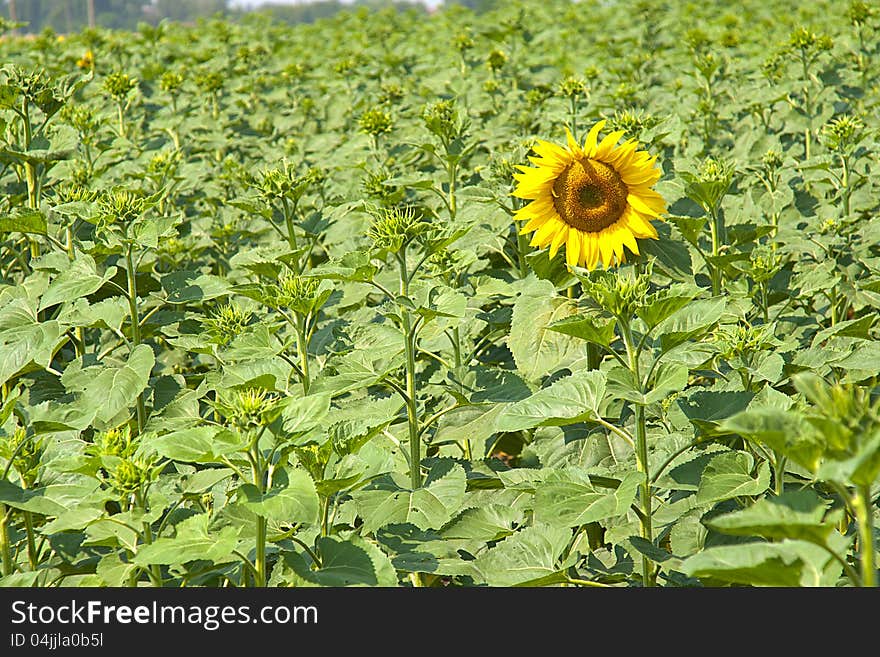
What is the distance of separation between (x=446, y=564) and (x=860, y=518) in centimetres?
123

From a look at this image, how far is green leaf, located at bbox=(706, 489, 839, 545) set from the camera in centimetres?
152

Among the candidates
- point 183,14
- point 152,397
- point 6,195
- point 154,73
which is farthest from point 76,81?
point 183,14

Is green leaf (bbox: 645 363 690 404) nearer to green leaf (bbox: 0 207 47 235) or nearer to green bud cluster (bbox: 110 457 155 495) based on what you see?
green bud cluster (bbox: 110 457 155 495)

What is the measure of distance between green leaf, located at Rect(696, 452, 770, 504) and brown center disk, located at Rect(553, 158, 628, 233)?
1.06m

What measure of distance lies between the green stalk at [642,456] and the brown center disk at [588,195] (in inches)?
32.7

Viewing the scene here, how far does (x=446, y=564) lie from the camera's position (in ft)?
8.11

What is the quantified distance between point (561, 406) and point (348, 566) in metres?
0.65

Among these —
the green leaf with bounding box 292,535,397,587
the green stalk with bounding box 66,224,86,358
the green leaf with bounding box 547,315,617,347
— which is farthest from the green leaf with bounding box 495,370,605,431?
the green stalk with bounding box 66,224,86,358

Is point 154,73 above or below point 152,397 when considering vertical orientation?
above

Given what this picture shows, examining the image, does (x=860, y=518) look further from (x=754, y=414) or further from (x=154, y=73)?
(x=154, y=73)

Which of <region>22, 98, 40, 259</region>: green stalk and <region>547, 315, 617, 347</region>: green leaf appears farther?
<region>22, 98, 40, 259</region>: green stalk

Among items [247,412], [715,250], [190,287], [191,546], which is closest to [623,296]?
[247,412]

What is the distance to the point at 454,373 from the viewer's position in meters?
3.12

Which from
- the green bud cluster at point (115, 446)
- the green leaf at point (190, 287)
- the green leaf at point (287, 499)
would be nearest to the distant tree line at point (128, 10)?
the green leaf at point (190, 287)
